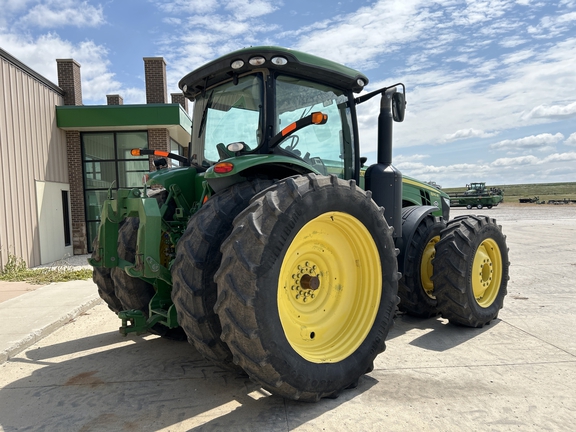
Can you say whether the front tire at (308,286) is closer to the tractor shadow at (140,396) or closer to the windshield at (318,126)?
the tractor shadow at (140,396)

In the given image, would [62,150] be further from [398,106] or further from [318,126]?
[398,106]

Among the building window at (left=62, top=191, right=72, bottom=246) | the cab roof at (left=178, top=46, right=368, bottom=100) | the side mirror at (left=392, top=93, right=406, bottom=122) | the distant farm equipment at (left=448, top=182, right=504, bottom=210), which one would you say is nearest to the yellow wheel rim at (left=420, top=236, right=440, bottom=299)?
the side mirror at (left=392, top=93, right=406, bottom=122)

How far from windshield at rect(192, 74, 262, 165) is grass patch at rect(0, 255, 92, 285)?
19.8 feet

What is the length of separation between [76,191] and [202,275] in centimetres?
1260

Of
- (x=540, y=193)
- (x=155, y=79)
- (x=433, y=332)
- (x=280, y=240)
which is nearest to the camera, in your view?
(x=280, y=240)

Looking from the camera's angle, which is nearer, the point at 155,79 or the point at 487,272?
the point at 487,272

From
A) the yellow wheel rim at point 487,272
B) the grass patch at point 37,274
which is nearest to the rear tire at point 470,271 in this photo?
the yellow wheel rim at point 487,272

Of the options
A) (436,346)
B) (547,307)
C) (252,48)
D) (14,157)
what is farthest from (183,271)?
(14,157)

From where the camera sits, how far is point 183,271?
304 centimetres

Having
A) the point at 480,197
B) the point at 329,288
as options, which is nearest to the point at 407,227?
the point at 329,288

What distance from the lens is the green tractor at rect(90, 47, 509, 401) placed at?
2.86m

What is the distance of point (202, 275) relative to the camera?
120 inches

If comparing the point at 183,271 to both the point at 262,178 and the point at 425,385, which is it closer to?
the point at 262,178

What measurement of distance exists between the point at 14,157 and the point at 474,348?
11170 mm
